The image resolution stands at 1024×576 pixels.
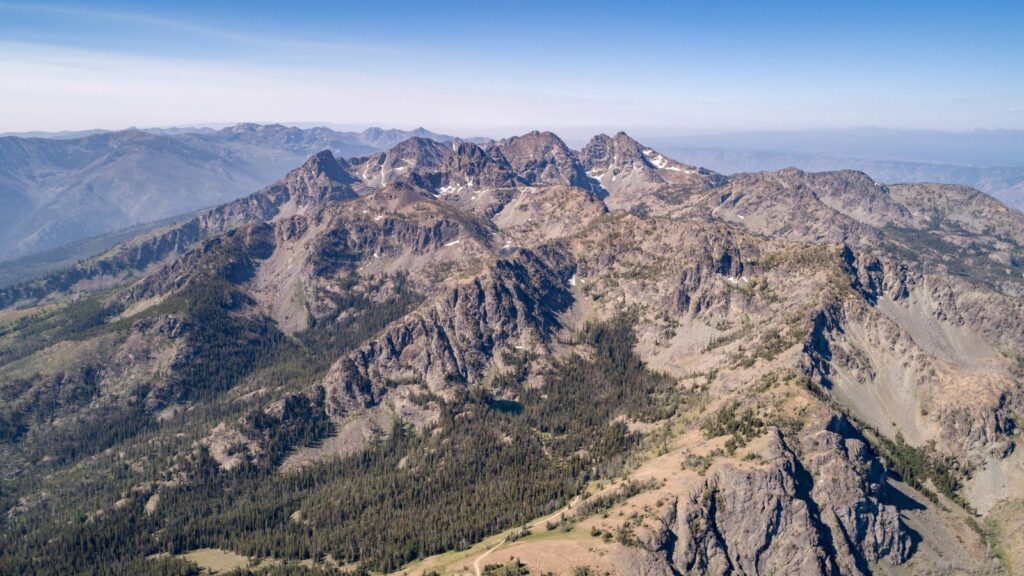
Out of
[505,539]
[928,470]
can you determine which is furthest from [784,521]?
[928,470]

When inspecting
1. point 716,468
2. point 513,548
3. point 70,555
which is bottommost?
point 70,555

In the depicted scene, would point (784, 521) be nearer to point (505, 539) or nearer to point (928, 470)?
point (505, 539)

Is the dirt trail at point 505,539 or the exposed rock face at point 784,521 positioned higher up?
the exposed rock face at point 784,521

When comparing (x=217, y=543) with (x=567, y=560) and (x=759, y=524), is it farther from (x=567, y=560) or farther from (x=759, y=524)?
(x=759, y=524)

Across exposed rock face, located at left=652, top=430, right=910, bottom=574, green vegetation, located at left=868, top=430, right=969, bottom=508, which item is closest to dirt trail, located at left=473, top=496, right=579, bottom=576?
exposed rock face, located at left=652, top=430, right=910, bottom=574

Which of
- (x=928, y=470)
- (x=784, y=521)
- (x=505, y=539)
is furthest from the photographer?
(x=928, y=470)

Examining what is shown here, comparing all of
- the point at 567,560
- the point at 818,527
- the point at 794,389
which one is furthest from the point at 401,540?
the point at 794,389

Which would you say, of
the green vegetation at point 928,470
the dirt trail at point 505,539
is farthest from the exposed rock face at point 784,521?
the dirt trail at point 505,539

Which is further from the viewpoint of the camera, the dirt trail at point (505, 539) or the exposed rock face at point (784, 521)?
the exposed rock face at point (784, 521)

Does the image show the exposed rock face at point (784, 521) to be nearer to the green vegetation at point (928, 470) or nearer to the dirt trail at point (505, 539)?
the green vegetation at point (928, 470)

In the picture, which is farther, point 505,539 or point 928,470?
point 928,470

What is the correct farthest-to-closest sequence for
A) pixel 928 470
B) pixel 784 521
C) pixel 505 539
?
pixel 928 470, pixel 505 539, pixel 784 521
